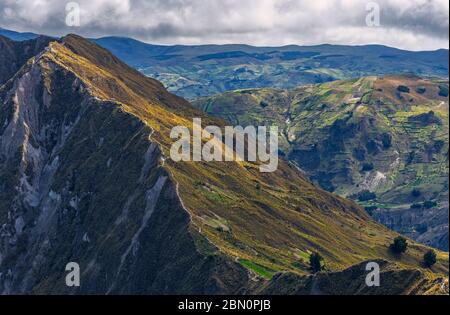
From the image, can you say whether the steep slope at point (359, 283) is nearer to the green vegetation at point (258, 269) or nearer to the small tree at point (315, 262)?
the green vegetation at point (258, 269)

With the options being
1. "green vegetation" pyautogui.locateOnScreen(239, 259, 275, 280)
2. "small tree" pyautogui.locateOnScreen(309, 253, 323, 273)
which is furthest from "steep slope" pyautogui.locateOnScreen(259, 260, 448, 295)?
"small tree" pyautogui.locateOnScreen(309, 253, 323, 273)

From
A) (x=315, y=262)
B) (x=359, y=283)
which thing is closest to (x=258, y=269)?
(x=315, y=262)

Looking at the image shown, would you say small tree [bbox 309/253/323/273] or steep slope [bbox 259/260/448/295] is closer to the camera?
steep slope [bbox 259/260/448/295]

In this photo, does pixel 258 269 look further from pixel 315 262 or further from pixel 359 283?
pixel 359 283

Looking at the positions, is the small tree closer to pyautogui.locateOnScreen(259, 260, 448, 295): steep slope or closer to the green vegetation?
the green vegetation

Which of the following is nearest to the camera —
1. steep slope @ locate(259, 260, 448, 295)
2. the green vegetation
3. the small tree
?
steep slope @ locate(259, 260, 448, 295)

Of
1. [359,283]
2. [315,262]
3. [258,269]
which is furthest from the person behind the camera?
[315,262]

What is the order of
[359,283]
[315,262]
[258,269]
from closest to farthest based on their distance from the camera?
[359,283]
[258,269]
[315,262]

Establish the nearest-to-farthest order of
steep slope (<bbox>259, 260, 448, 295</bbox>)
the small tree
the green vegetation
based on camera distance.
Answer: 1. steep slope (<bbox>259, 260, 448, 295</bbox>)
2. the green vegetation
3. the small tree

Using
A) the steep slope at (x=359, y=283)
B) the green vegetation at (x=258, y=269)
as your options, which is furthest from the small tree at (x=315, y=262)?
the steep slope at (x=359, y=283)
